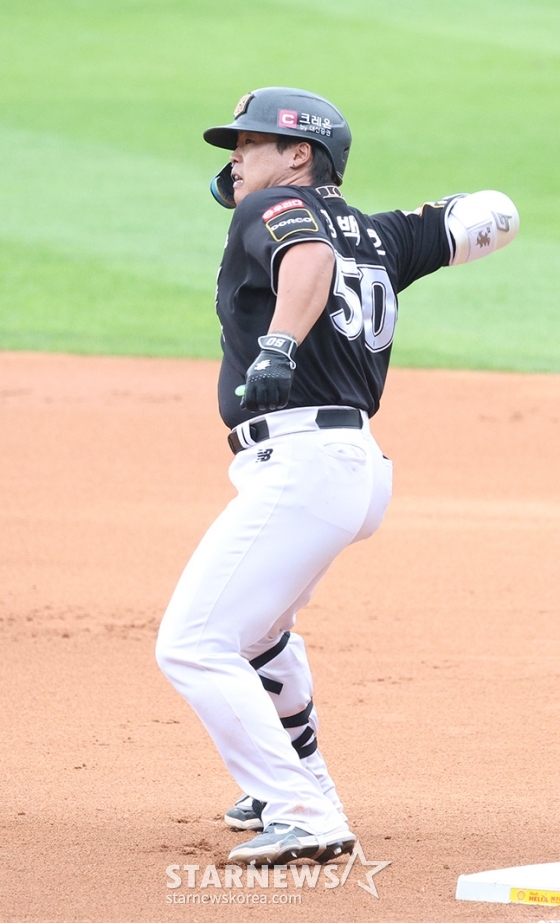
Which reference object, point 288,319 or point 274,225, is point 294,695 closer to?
point 288,319

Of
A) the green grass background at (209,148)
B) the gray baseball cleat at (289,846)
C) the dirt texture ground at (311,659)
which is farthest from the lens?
the green grass background at (209,148)

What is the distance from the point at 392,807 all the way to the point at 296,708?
1.89ft

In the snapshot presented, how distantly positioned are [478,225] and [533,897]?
1.93 meters

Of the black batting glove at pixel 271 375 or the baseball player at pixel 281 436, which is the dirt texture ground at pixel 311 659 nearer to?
the baseball player at pixel 281 436

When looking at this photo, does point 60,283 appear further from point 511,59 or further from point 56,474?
point 511,59

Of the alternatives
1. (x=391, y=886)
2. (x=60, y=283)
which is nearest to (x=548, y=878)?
(x=391, y=886)

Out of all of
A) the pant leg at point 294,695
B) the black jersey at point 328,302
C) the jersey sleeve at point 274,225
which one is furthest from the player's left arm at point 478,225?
the pant leg at point 294,695

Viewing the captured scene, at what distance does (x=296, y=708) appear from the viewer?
3947 mm

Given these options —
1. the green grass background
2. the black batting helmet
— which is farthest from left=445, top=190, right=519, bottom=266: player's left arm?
the green grass background

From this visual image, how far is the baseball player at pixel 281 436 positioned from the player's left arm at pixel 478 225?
32 centimetres

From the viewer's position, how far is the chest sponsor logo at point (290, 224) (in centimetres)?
336

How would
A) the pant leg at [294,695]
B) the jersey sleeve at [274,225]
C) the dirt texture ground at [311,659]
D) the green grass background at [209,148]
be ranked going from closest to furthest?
the jersey sleeve at [274,225] < the dirt texture ground at [311,659] < the pant leg at [294,695] < the green grass background at [209,148]

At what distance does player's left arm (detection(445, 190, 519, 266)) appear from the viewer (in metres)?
3.96

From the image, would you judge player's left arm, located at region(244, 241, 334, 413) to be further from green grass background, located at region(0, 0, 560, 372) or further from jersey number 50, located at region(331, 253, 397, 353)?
green grass background, located at region(0, 0, 560, 372)
